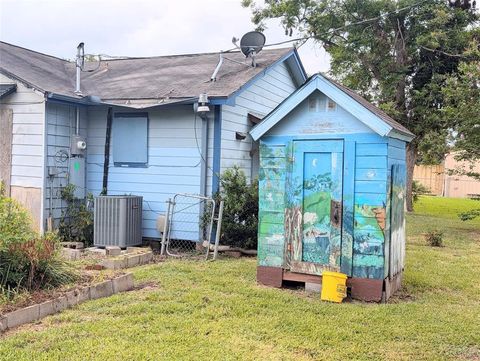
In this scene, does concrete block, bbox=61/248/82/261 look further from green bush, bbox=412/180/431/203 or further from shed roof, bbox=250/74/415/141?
green bush, bbox=412/180/431/203

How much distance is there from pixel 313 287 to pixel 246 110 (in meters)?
4.98

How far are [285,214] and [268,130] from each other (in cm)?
114

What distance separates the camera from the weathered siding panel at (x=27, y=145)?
870 cm

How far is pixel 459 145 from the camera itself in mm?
13641

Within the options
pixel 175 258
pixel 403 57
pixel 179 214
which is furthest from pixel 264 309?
pixel 403 57

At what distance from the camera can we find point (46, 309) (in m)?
4.63

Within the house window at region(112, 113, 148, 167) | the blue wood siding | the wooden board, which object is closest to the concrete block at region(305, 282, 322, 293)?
the blue wood siding

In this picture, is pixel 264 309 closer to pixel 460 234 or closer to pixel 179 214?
pixel 179 214

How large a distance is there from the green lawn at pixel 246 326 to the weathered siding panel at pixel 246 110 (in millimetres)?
3304

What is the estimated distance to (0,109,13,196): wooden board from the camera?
29.5ft

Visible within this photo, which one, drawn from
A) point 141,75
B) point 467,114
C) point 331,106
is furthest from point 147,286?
point 467,114

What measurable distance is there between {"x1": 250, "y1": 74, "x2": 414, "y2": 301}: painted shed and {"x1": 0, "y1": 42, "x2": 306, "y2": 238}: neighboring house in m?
2.58

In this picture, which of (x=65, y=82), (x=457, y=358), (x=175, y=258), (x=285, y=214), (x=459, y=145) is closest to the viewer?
(x=457, y=358)

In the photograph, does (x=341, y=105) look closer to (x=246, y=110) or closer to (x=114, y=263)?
(x=114, y=263)
